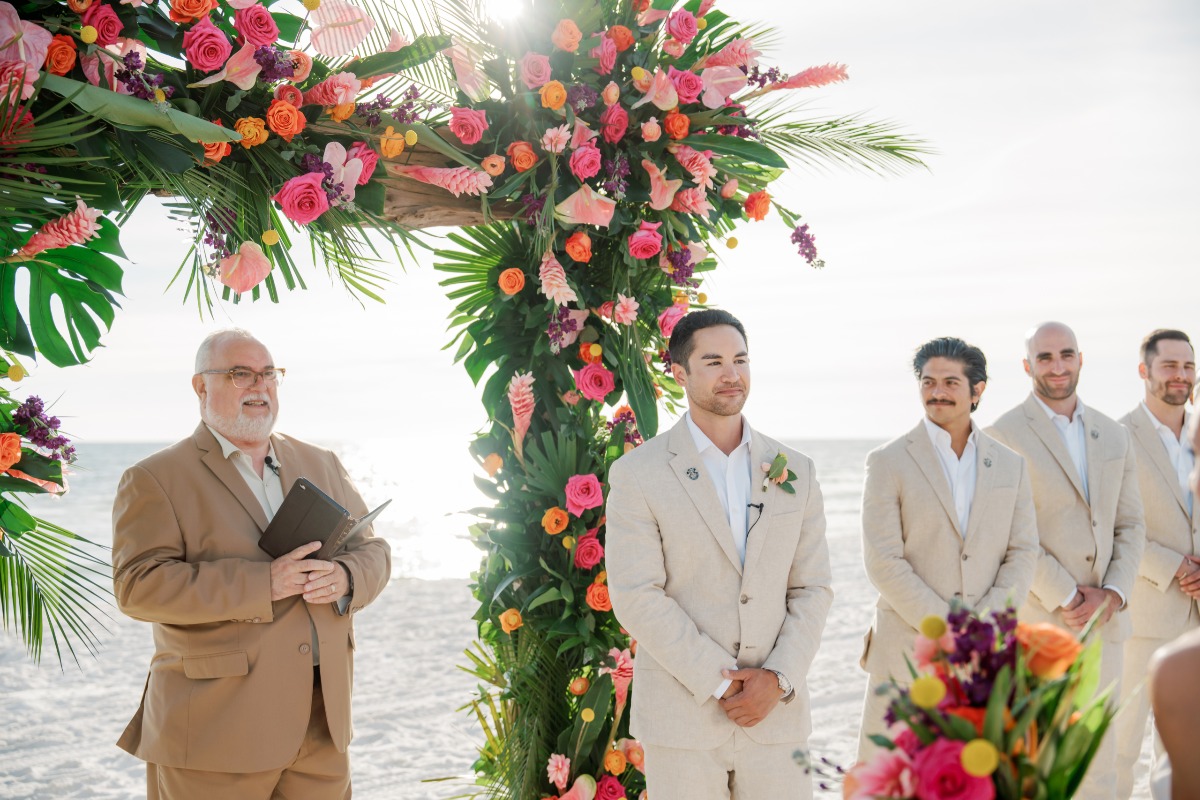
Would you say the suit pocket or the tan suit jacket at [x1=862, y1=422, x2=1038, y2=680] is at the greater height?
the tan suit jacket at [x1=862, y1=422, x2=1038, y2=680]

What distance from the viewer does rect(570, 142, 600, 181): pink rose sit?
3.66 metres

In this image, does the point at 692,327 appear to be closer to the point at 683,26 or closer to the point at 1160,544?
the point at 683,26

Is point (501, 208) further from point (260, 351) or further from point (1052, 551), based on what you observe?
point (1052, 551)

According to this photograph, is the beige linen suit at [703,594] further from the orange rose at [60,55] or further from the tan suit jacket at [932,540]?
the orange rose at [60,55]

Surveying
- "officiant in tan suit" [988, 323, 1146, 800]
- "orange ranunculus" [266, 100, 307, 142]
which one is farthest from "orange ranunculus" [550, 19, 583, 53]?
"officiant in tan suit" [988, 323, 1146, 800]

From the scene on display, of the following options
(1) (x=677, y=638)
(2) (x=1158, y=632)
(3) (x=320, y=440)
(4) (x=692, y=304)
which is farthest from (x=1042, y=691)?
(3) (x=320, y=440)

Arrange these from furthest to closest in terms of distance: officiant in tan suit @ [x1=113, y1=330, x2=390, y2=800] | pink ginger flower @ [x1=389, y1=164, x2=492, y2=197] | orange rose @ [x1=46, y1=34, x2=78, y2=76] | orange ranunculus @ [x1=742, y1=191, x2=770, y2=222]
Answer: orange ranunculus @ [x1=742, y1=191, x2=770, y2=222] < pink ginger flower @ [x1=389, y1=164, x2=492, y2=197] < officiant in tan suit @ [x1=113, y1=330, x2=390, y2=800] < orange rose @ [x1=46, y1=34, x2=78, y2=76]

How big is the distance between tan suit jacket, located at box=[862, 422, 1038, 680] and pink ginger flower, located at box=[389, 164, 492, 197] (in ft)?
6.11

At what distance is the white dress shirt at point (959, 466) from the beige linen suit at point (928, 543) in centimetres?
3

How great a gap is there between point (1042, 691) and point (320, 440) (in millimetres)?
70495

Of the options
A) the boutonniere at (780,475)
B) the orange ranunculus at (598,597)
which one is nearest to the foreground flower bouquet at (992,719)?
the boutonniere at (780,475)

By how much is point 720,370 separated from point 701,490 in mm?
398

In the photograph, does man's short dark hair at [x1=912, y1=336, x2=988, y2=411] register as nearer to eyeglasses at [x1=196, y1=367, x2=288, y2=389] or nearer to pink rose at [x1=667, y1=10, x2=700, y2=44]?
pink rose at [x1=667, y1=10, x2=700, y2=44]

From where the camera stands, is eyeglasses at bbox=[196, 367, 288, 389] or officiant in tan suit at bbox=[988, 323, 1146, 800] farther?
officiant in tan suit at bbox=[988, 323, 1146, 800]
